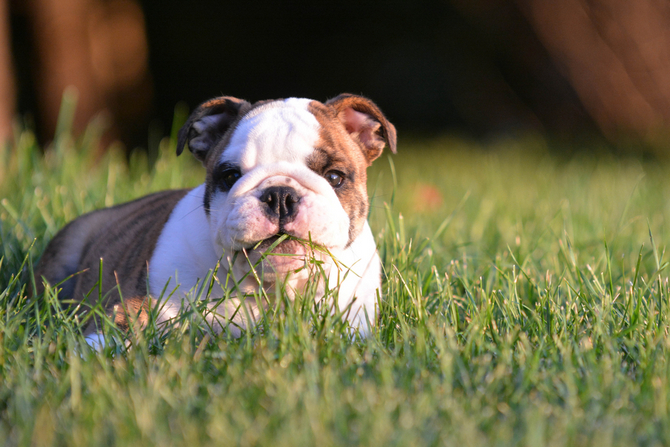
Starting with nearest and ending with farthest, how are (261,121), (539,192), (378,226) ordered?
(261,121), (378,226), (539,192)

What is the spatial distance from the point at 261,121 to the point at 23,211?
2.12m

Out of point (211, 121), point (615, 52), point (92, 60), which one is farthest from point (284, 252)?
point (92, 60)

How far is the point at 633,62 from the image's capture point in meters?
7.81

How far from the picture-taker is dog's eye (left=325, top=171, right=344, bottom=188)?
275 centimetres

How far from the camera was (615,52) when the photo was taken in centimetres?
777

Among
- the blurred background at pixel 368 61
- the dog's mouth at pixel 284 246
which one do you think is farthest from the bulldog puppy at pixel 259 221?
the blurred background at pixel 368 61

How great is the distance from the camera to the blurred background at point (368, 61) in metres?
7.74

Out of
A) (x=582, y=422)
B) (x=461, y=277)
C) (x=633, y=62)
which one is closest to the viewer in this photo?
(x=582, y=422)

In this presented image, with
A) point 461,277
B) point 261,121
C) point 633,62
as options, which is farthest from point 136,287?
point 633,62

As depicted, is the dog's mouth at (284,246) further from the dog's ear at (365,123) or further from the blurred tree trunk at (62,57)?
the blurred tree trunk at (62,57)

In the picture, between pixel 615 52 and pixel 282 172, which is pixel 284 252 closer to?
pixel 282 172

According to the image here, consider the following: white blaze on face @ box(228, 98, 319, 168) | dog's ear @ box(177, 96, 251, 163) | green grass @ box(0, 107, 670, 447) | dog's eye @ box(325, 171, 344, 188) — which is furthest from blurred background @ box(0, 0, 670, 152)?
green grass @ box(0, 107, 670, 447)

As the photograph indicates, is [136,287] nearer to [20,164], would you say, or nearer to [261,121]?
[261,121]

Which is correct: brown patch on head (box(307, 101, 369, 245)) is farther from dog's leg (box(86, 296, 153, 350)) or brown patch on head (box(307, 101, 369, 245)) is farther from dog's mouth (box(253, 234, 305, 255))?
dog's leg (box(86, 296, 153, 350))
